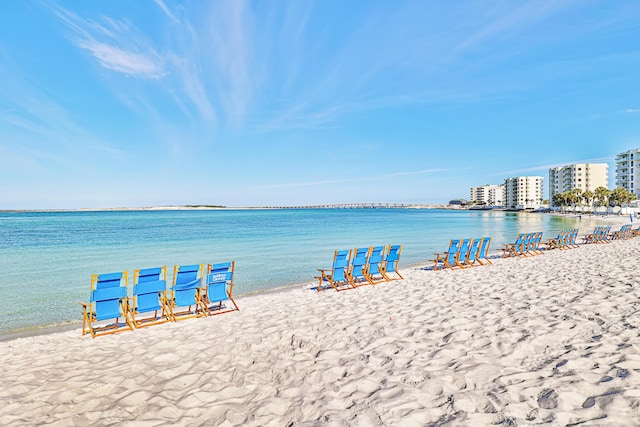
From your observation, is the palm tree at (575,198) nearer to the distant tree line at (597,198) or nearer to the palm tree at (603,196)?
the distant tree line at (597,198)

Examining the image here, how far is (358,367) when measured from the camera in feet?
13.5

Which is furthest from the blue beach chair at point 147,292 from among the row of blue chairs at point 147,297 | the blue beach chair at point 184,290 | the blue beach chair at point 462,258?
the blue beach chair at point 462,258

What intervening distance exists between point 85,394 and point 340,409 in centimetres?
263

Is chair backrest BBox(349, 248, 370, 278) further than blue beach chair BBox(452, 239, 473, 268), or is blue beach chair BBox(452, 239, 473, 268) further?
blue beach chair BBox(452, 239, 473, 268)

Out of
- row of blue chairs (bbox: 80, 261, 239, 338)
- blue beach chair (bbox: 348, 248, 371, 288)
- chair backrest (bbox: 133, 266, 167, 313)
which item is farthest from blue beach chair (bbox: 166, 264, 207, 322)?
blue beach chair (bbox: 348, 248, 371, 288)

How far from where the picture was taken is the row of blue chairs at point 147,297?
6.02 meters

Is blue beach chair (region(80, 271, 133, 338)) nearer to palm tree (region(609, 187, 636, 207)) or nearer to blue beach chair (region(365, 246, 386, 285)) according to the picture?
blue beach chair (region(365, 246, 386, 285))

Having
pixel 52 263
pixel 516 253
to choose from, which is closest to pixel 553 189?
pixel 516 253

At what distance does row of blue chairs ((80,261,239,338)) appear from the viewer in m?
6.02

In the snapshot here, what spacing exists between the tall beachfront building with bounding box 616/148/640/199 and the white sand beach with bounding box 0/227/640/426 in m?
115

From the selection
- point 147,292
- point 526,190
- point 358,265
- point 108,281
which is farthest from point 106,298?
point 526,190

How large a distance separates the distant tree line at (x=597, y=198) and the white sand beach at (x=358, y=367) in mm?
95894

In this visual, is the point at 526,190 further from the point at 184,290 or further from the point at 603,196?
the point at 184,290

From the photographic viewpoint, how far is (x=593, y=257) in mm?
12258
